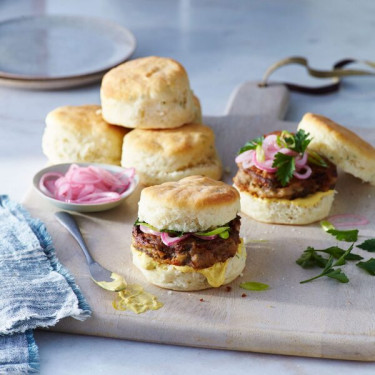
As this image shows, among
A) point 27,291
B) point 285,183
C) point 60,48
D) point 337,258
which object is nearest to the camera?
point 27,291

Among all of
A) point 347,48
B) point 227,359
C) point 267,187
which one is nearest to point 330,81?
point 347,48

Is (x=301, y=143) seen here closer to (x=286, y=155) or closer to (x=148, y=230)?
(x=286, y=155)

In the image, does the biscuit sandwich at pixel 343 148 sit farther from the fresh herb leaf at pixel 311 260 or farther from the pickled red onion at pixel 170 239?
the pickled red onion at pixel 170 239

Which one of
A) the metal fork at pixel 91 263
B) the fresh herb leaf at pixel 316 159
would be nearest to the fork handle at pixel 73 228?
the metal fork at pixel 91 263

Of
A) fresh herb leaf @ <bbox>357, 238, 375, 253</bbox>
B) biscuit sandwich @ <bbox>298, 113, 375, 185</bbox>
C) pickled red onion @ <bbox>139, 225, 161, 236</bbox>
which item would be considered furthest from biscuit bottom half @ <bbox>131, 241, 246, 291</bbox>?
biscuit sandwich @ <bbox>298, 113, 375, 185</bbox>

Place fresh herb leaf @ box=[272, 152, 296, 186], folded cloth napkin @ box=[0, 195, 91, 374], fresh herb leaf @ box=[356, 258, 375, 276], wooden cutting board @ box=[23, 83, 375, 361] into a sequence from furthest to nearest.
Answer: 1. fresh herb leaf @ box=[272, 152, 296, 186]
2. fresh herb leaf @ box=[356, 258, 375, 276]
3. wooden cutting board @ box=[23, 83, 375, 361]
4. folded cloth napkin @ box=[0, 195, 91, 374]

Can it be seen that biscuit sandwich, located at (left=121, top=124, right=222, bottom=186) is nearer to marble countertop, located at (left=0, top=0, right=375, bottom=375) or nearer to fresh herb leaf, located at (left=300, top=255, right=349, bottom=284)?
marble countertop, located at (left=0, top=0, right=375, bottom=375)

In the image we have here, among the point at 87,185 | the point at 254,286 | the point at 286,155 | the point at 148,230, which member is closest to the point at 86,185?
the point at 87,185
